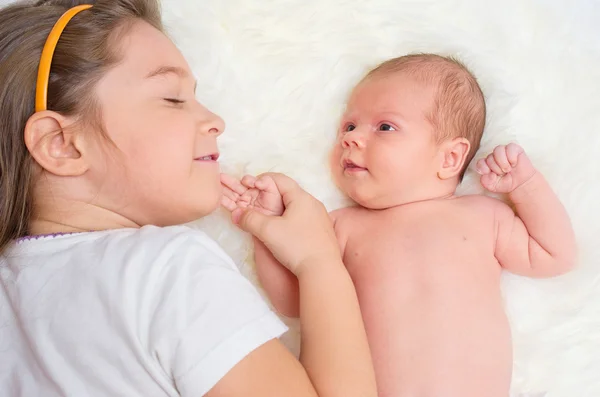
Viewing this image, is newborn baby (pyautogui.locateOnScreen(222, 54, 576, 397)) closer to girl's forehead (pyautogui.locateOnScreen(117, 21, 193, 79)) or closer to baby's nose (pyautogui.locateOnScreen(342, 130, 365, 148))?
baby's nose (pyautogui.locateOnScreen(342, 130, 365, 148))

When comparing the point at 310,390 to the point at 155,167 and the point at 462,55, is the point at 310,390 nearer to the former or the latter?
the point at 155,167

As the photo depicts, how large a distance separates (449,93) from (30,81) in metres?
0.98

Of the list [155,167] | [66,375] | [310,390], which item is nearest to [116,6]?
[155,167]

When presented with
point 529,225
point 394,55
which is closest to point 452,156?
point 529,225

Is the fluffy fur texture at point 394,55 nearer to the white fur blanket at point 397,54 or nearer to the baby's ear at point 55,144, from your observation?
the white fur blanket at point 397,54

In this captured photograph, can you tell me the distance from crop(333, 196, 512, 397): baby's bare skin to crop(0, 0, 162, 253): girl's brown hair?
2.32ft

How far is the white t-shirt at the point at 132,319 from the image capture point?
3.67 feet

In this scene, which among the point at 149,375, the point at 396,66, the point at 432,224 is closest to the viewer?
the point at 149,375

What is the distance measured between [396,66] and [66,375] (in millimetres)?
1082

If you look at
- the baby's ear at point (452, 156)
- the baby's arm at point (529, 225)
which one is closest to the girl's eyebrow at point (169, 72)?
the baby's ear at point (452, 156)

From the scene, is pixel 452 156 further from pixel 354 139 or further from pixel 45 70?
pixel 45 70

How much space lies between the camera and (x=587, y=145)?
173cm

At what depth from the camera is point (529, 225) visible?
1595 mm

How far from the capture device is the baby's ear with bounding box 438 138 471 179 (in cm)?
164
